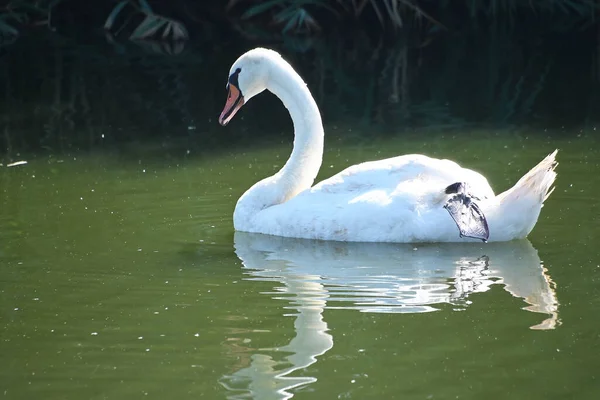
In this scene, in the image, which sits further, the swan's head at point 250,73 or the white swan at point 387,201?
the swan's head at point 250,73

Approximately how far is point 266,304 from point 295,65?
1062cm

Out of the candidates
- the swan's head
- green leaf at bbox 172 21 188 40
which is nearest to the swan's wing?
the swan's head

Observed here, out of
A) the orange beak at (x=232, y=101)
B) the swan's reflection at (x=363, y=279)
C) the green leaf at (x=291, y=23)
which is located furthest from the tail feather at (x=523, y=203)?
the green leaf at (x=291, y=23)

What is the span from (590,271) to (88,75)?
10.9 metres

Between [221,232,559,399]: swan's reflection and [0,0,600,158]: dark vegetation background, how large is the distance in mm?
4022

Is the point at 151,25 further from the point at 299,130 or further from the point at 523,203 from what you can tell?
the point at 523,203

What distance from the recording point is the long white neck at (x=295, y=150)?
8258 mm

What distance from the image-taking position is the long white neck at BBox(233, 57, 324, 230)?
27.1 ft

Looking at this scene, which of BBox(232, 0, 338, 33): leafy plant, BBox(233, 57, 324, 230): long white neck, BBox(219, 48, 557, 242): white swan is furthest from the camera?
BBox(232, 0, 338, 33): leafy plant

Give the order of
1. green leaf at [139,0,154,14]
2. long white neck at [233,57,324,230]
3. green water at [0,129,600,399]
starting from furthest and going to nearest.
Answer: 1. green leaf at [139,0,154,14]
2. long white neck at [233,57,324,230]
3. green water at [0,129,600,399]

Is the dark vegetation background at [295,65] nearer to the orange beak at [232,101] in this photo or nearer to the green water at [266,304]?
the orange beak at [232,101]

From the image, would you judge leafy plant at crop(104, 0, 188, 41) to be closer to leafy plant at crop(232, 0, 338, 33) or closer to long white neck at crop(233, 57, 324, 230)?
leafy plant at crop(232, 0, 338, 33)

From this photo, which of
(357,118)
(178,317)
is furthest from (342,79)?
(178,317)

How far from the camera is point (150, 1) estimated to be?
2025cm
